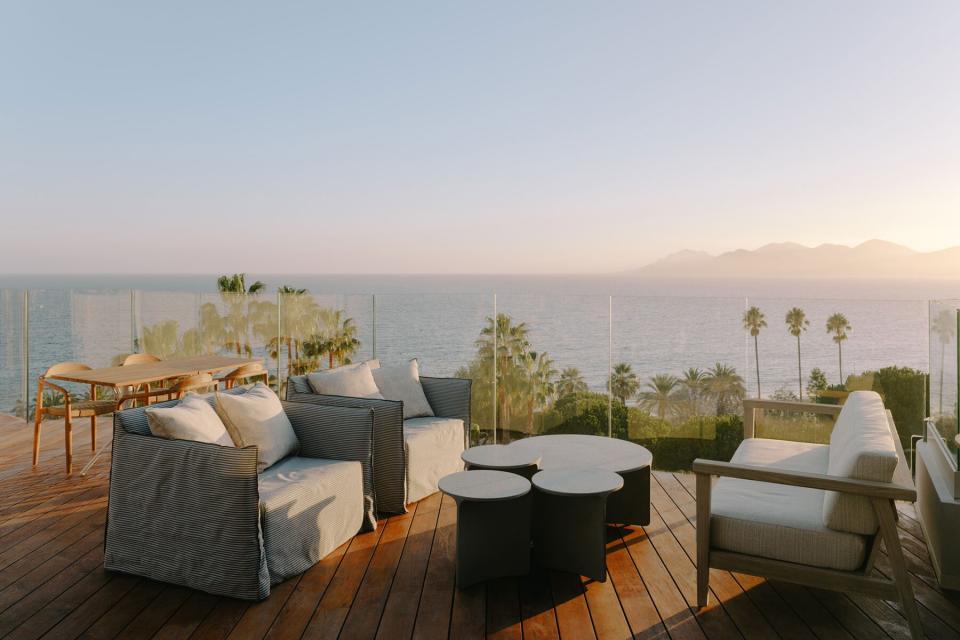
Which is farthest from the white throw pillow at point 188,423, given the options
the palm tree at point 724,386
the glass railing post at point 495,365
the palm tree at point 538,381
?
the palm tree at point 724,386

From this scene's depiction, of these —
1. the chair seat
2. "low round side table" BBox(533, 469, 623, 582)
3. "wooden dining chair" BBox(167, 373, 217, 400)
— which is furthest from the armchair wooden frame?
the chair seat

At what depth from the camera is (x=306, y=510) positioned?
3027mm

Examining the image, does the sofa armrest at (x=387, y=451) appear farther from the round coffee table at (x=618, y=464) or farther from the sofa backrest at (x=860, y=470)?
the sofa backrest at (x=860, y=470)

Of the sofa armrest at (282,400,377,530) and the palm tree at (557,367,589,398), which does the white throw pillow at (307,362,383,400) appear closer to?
the sofa armrest at (282,400,377,530)

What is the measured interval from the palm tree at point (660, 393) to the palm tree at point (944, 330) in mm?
3109

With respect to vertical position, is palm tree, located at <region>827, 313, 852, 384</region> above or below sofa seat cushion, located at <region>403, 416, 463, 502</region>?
above

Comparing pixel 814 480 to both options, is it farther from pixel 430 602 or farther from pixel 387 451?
pixel 387 451

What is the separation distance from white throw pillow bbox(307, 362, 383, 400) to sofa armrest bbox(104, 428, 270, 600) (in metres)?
1.31

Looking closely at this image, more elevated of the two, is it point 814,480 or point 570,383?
point 814,480

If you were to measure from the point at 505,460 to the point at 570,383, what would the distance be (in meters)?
3.87

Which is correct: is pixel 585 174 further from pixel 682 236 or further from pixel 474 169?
pixel 682 236

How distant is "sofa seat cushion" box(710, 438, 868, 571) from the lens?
8.02 feet

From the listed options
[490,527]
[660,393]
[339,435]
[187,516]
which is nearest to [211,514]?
[187,516]

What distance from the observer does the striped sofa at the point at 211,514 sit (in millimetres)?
2701
